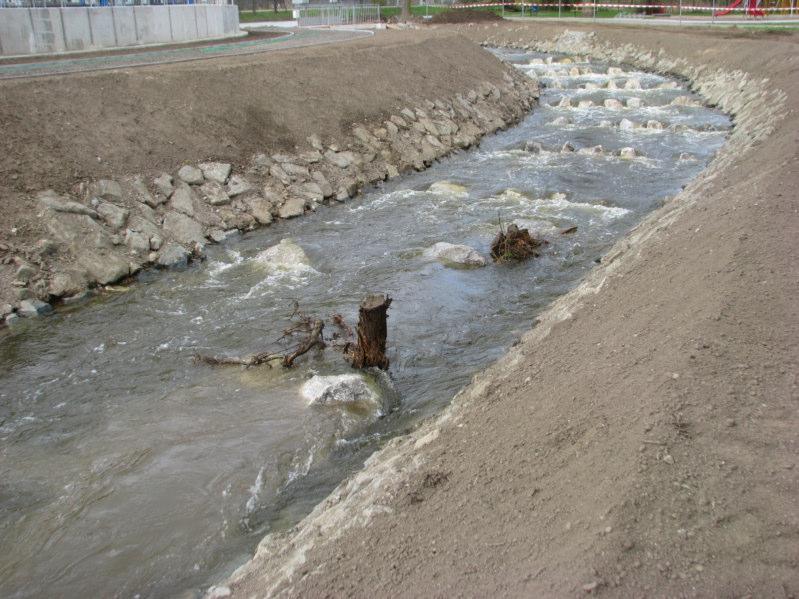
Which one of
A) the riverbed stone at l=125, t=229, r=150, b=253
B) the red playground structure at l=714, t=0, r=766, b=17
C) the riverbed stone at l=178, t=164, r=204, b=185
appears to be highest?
the red playground structure at l=714, t=0, r=766, b=17

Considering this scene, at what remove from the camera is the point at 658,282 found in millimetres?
9062

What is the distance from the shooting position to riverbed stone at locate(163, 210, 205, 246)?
1447 cm

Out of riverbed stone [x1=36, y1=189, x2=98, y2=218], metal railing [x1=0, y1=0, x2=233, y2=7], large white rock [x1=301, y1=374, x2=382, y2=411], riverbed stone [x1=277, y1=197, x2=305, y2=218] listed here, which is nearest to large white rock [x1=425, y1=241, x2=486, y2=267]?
riverbed stone [x1=277, y1=197, x2=305, y2=218]

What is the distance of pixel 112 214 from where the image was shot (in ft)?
45.8

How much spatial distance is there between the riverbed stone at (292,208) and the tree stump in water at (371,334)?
7244 millimetres

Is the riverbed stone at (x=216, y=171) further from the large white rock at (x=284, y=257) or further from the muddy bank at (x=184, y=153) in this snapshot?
the large white rock at (x=284, y=257)

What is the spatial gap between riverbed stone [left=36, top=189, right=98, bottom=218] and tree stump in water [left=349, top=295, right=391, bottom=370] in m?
7.02

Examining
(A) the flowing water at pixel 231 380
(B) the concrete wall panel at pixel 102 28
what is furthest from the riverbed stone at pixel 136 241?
(B) the concrete wall panel at pixel 102 28

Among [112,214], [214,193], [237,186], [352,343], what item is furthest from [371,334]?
[237,186]

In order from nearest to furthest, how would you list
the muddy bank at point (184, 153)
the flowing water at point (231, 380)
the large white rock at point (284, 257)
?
the flowing water at point (231, 380) < the muddy bank at point (184, 153) < the large white rock at point (284, 257)

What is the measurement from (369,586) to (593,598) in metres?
1.61

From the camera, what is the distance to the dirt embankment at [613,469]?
443cm

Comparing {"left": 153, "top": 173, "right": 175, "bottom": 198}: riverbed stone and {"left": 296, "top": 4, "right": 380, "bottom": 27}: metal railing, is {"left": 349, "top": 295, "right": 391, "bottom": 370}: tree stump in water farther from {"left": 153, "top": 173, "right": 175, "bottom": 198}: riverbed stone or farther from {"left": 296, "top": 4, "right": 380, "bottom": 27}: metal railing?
{"left": 296, "top": 4, "right": 380, "bottom": 27}: metal railing

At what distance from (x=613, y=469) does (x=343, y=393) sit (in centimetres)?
445
